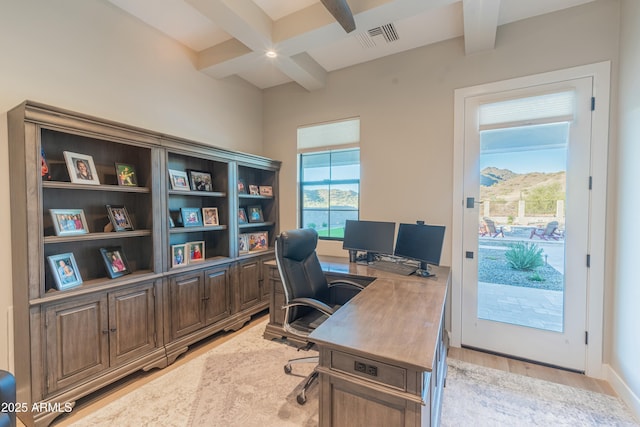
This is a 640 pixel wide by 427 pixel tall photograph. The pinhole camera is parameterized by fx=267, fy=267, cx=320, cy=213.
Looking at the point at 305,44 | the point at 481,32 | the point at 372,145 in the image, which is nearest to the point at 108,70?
the point at 305,44

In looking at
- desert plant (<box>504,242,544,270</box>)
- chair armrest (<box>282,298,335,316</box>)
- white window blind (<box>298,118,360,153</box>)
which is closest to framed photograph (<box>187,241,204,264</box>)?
chair armrest (<box>282,298,335,316</box>)

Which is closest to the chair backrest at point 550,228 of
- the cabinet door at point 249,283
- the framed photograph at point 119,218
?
the cabinet door at point 249,283

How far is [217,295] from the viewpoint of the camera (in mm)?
2898

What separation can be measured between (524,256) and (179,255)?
3.28m

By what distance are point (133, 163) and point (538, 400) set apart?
3806mm

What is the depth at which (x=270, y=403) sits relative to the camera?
1905mm

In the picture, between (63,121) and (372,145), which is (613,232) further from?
(63,121)

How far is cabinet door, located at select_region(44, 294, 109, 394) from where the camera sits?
176 cm

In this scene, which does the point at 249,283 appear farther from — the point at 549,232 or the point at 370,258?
the point at 549,232

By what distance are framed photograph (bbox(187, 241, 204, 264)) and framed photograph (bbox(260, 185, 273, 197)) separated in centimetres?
115

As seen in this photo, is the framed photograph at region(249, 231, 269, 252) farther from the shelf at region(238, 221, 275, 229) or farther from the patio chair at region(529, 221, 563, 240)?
the patio chair at region(529, 221, 563, 240)

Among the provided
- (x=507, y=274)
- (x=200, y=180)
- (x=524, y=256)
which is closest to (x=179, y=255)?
(x=200, y=180)

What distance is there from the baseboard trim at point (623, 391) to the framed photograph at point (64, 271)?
3.98 meters

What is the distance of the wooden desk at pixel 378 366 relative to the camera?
1.12m
